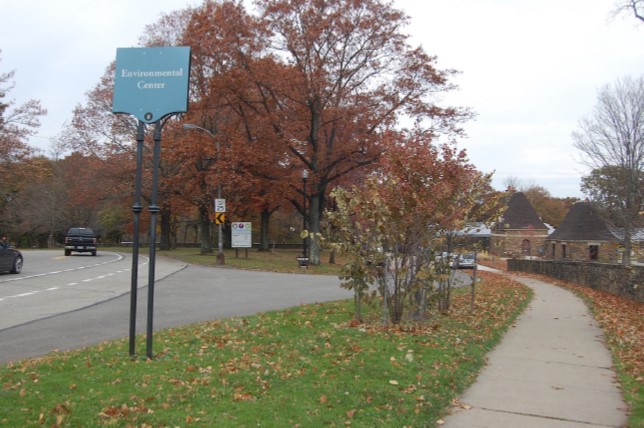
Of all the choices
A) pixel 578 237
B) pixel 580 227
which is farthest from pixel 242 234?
pixel 580 227

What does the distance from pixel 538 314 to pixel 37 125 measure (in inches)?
1297

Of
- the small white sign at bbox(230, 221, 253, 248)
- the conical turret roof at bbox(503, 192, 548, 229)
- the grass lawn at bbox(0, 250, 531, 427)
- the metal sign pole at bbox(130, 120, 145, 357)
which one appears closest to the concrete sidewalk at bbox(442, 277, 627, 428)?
the grass lawn at bbox(0, 250, 531, 427)

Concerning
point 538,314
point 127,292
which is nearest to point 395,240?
point 538,314

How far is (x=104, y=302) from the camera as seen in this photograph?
1298cm

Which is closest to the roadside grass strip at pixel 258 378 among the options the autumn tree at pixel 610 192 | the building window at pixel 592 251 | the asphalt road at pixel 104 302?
the asphalt road at pixel 104 302

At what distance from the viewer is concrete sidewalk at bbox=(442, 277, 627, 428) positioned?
5051 millimetres

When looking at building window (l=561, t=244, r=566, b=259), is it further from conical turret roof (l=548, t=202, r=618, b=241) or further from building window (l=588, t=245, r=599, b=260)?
building window (l=588, t=245, r=599, b=260)

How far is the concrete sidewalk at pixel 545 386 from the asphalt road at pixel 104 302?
5516 millimetres

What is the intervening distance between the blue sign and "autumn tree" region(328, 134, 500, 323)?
3683mm

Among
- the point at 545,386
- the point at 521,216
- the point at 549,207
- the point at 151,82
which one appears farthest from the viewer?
the point at 549,207

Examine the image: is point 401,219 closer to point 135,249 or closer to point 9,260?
point 135,249

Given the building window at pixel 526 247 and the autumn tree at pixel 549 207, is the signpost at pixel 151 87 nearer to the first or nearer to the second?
the building window at pixel 526 247

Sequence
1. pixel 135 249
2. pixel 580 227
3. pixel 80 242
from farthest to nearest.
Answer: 1. pixel 580 227
2. pixel 80 242
3. pixel 135 249

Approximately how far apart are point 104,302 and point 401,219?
25.2 ft
